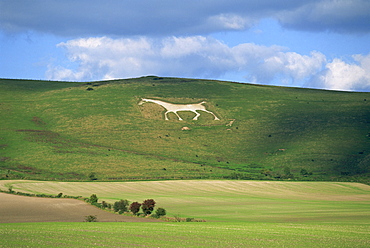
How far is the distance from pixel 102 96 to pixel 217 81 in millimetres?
48567

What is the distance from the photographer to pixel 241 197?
66.1 m

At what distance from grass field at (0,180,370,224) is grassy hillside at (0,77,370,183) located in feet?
39.3

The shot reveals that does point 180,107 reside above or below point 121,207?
above

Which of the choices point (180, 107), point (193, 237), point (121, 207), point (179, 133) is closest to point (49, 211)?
point (121, 207)

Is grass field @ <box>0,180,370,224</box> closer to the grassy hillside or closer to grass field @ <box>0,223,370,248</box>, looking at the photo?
grass field @ <box>0,223,370,248</box>

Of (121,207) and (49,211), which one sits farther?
(121,207)

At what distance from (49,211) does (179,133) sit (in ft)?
271

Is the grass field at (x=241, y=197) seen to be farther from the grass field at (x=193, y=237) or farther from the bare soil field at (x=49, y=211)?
the grass field at (x=193, y=237)

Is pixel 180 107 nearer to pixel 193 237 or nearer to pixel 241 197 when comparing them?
pixel 241 197

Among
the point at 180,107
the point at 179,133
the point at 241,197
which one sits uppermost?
the point at 180,107

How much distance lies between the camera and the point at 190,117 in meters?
138

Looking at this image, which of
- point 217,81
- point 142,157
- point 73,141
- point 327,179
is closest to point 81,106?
point 73,141

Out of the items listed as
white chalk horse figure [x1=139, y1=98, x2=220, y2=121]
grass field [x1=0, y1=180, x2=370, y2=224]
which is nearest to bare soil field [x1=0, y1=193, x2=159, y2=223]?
grass field [x1=0, y1=180, x2=370, y2=224]

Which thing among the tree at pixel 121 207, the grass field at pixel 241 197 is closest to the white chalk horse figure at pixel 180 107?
the grass field at pixel 241 197
